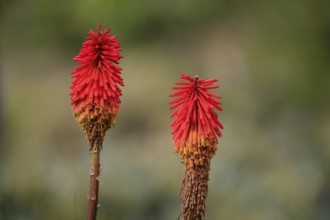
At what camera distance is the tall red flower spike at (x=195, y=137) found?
149 inches

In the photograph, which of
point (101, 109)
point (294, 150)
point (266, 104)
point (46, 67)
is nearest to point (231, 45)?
point (266, 104)

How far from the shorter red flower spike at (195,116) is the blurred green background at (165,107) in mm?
4266

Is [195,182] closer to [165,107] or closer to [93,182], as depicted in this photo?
[93,182]

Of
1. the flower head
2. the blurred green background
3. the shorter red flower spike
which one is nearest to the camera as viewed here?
the shorter red flower spike

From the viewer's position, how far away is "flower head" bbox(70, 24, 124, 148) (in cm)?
400

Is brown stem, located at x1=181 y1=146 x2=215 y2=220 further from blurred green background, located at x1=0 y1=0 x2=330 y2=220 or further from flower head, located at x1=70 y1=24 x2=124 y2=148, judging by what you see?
blurred green background, located at x1=0 y1=0 x2=330 y2=220

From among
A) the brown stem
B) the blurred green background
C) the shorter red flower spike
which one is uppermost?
the blurred green background

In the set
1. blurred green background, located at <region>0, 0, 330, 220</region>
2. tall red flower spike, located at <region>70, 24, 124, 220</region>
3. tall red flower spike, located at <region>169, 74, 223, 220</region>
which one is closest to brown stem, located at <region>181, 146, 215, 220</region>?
tall red flower spike, located at <region>169, 74, 223, 220</region>

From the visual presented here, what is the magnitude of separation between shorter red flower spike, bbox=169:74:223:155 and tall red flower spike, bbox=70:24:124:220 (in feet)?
1.18

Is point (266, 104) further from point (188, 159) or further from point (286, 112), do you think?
point (188, 159)

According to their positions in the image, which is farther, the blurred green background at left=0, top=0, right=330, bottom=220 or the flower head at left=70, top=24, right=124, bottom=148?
the blurred green background at left=0, top=0, right=330, bottom=220

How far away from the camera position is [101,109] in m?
3.99

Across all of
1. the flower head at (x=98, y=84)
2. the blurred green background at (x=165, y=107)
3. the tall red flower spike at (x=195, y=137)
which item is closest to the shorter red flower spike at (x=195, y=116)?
the tall red flower spike at (x=195, y=137)

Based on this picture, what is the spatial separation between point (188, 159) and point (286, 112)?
15.1ft
